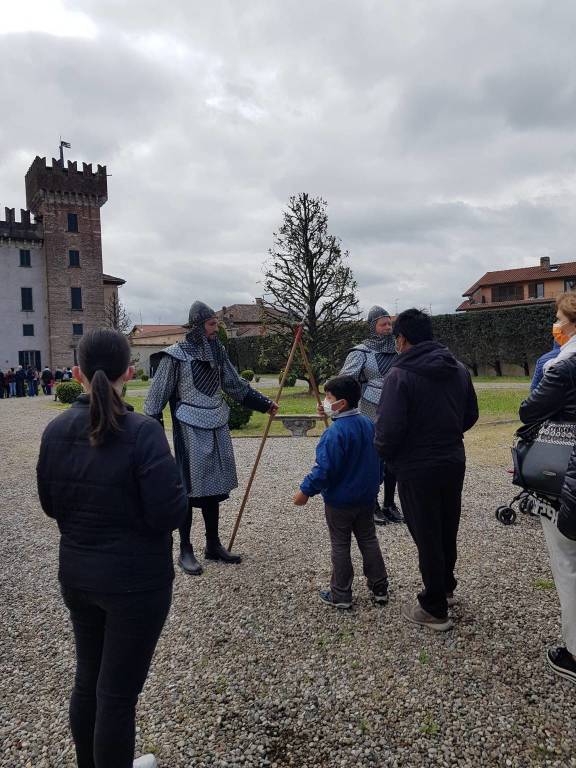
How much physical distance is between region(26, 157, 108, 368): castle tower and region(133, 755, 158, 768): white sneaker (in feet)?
137

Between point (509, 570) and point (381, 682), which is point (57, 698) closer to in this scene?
point (381, 682)

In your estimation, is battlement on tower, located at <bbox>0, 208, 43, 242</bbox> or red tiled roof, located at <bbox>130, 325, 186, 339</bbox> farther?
red tiled roof, located at <bbox>130, 325, 186, 339</bbox>

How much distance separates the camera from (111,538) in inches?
→ 76.3

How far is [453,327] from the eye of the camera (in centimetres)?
3400

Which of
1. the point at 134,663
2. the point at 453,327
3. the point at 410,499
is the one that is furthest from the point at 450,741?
the point at 453,327

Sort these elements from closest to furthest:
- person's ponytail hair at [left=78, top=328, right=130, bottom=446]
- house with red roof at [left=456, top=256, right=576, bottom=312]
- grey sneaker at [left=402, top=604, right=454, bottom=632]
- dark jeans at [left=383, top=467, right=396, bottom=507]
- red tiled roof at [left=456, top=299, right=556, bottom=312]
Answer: person's ponytail hair at [left=78, top=328, right=130, bottom=446] < grey sneaker at [left=402, top=604, right=454, bottom=632] < dark jeans at [left=383, top=467, right=396, bottom=507] < red tiled roof at [left=456, top=299, right=556, bottom=312] < house with red roof at [left=456, top=256, right=576, bottom=312]

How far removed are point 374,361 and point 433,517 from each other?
8.26 feet

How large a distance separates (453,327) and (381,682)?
32947 millimetres

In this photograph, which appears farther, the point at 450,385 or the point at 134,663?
the point at 450,385

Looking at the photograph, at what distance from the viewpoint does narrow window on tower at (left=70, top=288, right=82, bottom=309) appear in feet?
139

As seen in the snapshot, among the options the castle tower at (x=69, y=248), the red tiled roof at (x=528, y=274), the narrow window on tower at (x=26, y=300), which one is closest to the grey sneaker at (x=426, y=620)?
the castle tower at (x=69, y=248)

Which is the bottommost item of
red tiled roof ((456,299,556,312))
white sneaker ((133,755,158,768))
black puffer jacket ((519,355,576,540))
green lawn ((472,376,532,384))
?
white sneaker ((133,755,158,768))

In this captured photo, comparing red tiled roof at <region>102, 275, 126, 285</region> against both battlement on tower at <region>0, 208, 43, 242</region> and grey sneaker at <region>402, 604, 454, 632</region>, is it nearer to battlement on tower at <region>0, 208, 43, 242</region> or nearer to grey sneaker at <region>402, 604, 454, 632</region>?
battlement on tower at <region>0, 208, 43, 242</region>

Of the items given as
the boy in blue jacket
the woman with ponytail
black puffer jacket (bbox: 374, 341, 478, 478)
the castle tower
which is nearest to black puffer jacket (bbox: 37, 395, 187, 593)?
the woman with ponytail
